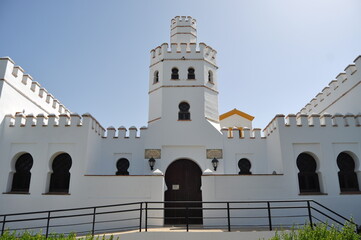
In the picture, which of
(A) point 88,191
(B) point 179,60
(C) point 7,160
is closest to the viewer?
(A) point 88,191

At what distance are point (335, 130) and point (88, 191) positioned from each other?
1196cm

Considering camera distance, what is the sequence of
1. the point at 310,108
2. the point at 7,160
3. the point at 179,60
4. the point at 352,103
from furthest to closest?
the point at 310,108 < the point at 179,60 < the point at 352,103 < the point at 7,160

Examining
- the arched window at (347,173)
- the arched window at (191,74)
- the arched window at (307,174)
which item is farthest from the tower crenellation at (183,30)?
the arched window at (347,173)

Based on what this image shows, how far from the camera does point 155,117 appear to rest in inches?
555

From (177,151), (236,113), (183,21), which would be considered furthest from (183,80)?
(236,113)

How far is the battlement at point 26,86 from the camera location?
11648mm

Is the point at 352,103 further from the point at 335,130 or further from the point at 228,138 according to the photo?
the point at 228,138

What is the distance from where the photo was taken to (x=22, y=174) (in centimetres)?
1166

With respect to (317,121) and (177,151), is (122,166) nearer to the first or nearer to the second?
(177,151)

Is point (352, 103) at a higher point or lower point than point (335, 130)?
higher

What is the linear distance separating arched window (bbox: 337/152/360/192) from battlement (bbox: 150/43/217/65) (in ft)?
28.8

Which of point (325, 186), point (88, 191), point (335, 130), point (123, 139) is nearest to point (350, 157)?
point (335, 130)

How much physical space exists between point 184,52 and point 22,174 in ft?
35.9

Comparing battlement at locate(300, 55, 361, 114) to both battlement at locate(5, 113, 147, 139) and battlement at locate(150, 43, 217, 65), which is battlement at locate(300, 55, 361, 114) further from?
battlement at locate(5, 113, 147, 139)
